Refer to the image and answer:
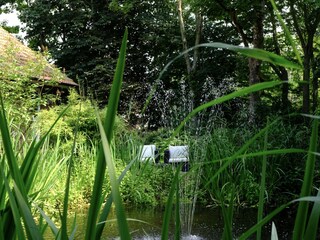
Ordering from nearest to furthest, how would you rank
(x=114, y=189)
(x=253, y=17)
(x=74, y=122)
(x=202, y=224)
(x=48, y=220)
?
(x=114, y=189), (x=48, y=220), (x=202, y=224), (x=74, y=122), (x=253, y=17)

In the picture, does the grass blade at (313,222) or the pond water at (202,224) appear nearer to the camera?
the grass blade at (313,222)

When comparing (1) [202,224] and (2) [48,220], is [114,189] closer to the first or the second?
(2) [48,220]

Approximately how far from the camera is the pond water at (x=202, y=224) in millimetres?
5223

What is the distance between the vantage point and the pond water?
522 cm

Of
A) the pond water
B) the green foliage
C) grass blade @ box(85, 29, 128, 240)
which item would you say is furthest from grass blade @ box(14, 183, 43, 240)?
the green foliage

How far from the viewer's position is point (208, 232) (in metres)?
5.31

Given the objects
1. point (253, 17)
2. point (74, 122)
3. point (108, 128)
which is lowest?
point (74, 122)

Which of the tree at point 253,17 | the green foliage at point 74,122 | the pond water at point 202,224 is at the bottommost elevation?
the pond water at point 202,224

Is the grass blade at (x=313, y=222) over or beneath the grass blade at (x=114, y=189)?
beneath

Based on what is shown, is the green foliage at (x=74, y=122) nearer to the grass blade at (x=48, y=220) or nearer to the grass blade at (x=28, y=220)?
the grass blade at (x=48, y=220)

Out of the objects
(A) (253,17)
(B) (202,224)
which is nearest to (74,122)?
(B) (202,224)

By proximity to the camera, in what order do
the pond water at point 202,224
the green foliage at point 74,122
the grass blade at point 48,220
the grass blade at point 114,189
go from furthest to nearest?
the green foliage at point 74,122 < the pond water at point 202,224 < the grass blade at point 48,220 < the grass blade at point 114,189

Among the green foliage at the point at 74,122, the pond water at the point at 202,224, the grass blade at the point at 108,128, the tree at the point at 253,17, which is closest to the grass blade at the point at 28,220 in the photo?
the grass blade at the point at 108,128

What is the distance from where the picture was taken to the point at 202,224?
571 centimetres
